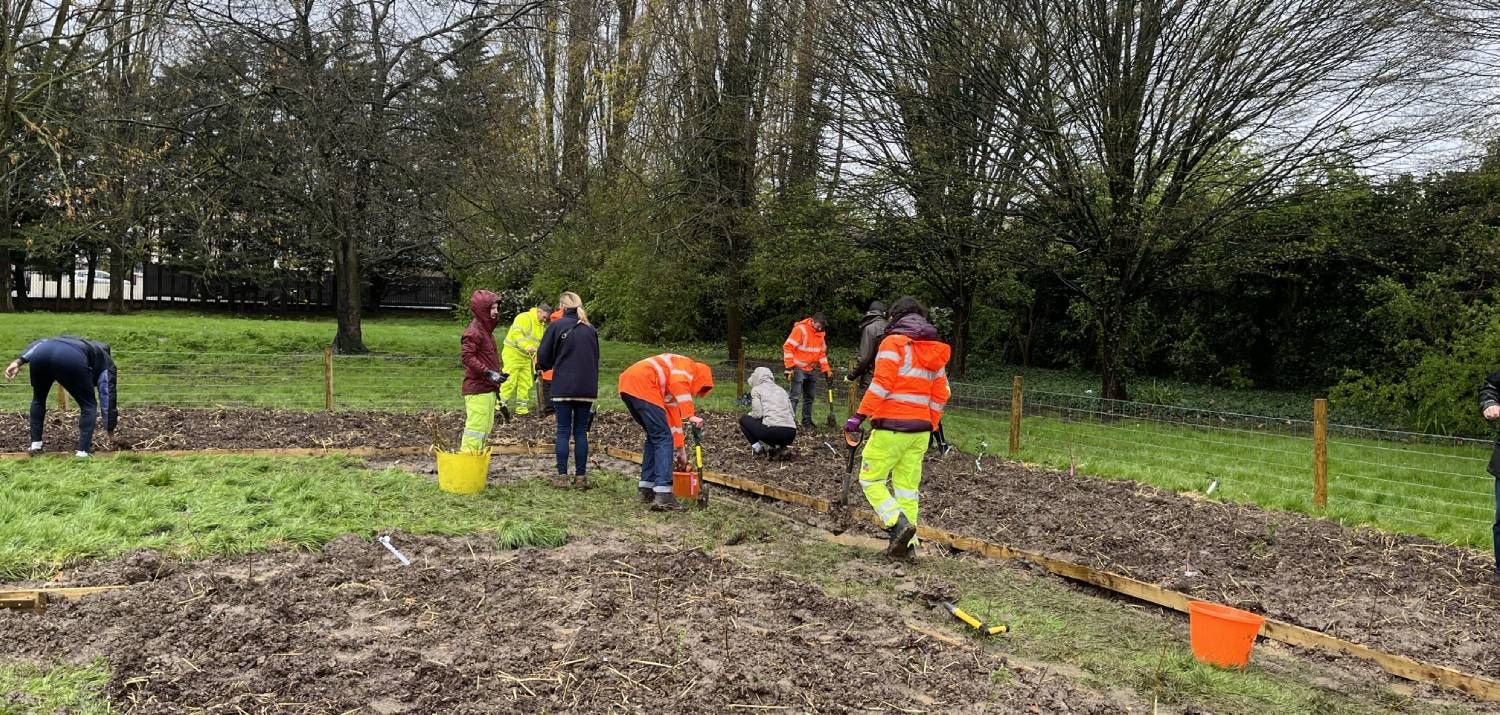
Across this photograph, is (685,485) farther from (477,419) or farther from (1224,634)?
(1224,634)

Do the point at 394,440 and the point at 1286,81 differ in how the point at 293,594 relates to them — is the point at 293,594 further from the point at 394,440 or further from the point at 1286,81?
the point at 1286,81

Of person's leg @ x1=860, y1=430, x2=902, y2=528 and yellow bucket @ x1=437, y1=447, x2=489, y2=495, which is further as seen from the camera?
yellow bucket @ x1=437, y1=447, x2=489, y2=495

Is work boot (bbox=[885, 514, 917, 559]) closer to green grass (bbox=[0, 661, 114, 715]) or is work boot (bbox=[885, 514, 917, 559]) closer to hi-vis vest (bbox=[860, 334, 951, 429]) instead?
hi-vis vest (bbox=[860, 334, 951, 429])

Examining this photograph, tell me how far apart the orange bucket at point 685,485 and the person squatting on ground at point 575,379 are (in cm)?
86

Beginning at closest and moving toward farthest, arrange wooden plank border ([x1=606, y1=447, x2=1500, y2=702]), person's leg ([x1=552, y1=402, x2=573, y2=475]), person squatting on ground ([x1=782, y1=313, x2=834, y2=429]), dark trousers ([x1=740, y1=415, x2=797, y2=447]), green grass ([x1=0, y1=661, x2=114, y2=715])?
green grass ([x1=0, y1=661, x2=114, y2=715])
wooden plank border ([x1=606, y1=447, x2=1500, y2=702])
person's leg ([x1=552, y1=402, x2=573, y2=475])
dark trousers ([x1=740, y1=415, x2=797, y2=447])
person squatting on ground ([x1=782, y1=313, x2=834, y2=429])

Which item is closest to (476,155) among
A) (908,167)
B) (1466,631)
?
(908,167)

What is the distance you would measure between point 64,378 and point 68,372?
0.07 meters

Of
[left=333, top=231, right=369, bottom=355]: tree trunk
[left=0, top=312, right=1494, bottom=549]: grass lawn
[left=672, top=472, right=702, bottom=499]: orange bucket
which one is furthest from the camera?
[left=333, top=231, right=369, bottom=355]: tree trunk

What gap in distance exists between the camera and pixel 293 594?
444 centimetres

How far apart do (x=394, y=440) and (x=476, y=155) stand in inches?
337

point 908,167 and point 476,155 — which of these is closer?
point 908,167

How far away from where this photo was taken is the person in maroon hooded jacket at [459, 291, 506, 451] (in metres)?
7.44

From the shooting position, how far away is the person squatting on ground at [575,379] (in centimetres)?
744

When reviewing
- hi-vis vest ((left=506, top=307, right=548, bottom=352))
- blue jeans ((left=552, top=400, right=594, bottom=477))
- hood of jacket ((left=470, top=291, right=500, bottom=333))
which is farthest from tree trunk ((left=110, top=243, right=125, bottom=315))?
blue jeans ((left=552, top=400, right=594, bottom=477))
